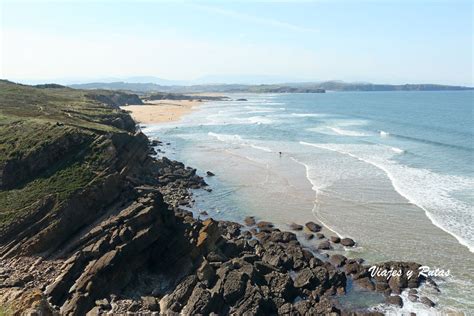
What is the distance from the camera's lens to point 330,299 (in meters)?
23.9

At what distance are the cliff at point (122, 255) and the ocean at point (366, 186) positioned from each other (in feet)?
10.3

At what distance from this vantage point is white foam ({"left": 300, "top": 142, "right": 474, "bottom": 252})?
108ft

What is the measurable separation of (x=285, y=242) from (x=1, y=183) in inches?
749

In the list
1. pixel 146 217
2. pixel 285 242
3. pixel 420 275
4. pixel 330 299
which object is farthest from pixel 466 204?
pixel 146 217

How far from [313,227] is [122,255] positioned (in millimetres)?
16023

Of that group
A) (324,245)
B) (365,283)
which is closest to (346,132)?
(324,245)

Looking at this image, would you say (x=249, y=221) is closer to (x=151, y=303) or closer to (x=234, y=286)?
(x=234, y=286)

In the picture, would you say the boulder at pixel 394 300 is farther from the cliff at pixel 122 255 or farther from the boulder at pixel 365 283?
the boulder at pixel 365 283

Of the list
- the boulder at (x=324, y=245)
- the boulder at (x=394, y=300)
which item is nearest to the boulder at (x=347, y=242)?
the boulder at (x=324, y=245)

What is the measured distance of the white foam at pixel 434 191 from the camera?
1292 inches

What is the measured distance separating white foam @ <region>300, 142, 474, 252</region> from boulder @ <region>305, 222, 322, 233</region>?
29.8ft

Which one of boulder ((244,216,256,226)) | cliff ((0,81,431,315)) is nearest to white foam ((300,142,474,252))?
cliff ((0,81,431,315))

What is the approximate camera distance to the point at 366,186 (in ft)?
143

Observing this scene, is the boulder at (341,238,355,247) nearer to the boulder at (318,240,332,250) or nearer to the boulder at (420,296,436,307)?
the boulder at (318,240,332,250)
